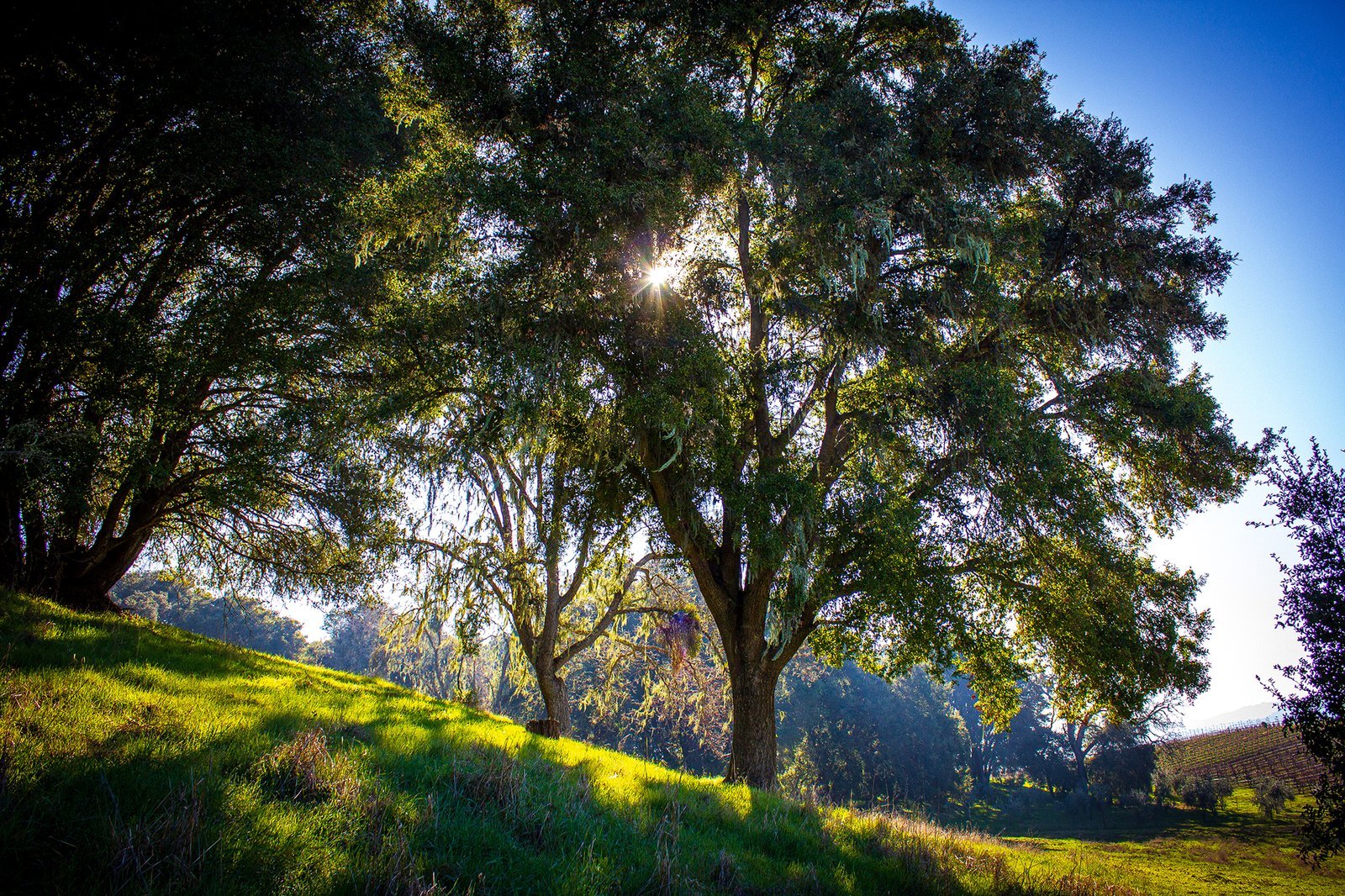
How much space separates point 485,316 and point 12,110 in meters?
8.98

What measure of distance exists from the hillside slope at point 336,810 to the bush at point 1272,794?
38.9 meters

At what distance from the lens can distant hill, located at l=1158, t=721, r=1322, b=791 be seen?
104 feet

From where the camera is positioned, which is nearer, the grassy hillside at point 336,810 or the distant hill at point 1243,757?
the grassy hillside at point 336,810

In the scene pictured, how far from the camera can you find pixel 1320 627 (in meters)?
10.3

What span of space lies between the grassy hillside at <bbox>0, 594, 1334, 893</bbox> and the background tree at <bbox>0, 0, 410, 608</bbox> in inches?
156

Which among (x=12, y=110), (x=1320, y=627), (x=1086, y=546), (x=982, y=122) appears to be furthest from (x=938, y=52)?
(x=12, y=110)

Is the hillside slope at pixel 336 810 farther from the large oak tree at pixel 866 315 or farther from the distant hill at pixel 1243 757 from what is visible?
the distant hill at pixel 1243 757

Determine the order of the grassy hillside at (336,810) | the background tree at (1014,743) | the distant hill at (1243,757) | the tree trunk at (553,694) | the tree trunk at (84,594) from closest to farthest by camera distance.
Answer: the grassy hillside at (336,810) < the tree trunk at (84,594) < the tree trunk at (553,694) < the distant hill at (1243,757) < the background tree at (1014,743)

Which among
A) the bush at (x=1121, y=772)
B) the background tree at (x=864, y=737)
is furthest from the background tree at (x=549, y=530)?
the bush at (x=1121, y=772)

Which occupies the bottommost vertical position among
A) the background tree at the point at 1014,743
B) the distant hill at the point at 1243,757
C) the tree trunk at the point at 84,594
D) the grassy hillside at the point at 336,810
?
the background tree at the point at 1014,743

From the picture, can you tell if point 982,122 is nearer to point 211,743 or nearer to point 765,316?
point 765,316

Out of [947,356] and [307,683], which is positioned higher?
[947,356]

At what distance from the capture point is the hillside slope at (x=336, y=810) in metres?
2.63

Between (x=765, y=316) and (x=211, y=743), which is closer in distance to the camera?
(x=211, y=743)
